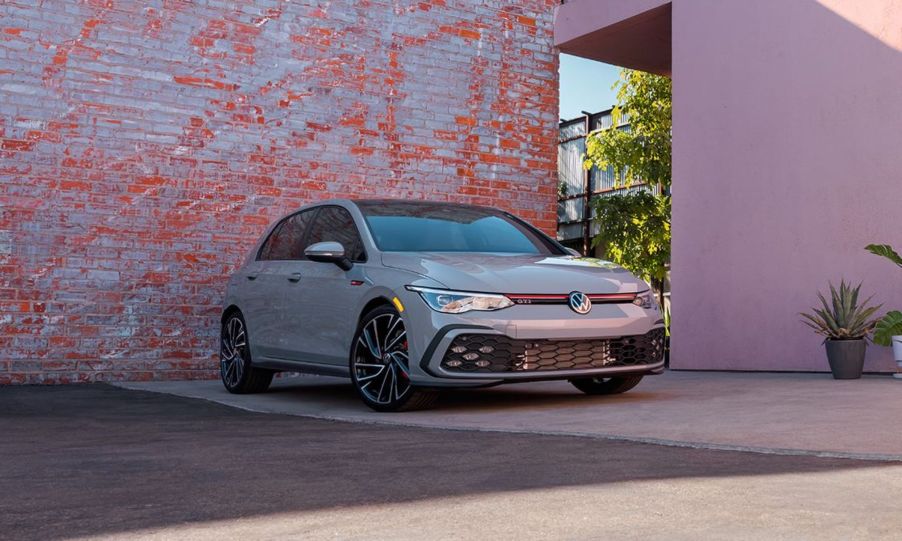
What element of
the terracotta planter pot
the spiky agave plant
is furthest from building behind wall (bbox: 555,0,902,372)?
the terracotta planter pot

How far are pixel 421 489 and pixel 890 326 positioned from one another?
628cm

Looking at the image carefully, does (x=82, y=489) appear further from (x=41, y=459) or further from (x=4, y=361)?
(x=4, y=361)

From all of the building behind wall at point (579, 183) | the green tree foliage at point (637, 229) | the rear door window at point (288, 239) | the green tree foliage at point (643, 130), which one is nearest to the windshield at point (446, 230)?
the rear door window at point (288, 239)

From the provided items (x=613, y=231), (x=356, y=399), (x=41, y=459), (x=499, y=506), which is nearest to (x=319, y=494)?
(x=499, y=506)

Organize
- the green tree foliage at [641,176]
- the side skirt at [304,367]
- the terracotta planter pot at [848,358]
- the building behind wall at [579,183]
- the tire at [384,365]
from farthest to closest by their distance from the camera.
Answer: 1. the building behind wall at [579,183]
2. the green tree foliage at [641,176]
3. the terracotta planter pot at [848,358]
4. the side skirt at [304,367]
5. the tire at [384,365]

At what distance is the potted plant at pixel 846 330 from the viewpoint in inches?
356

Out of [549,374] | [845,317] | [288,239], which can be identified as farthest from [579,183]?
[549,374]

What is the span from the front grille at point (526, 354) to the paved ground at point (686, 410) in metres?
0.26

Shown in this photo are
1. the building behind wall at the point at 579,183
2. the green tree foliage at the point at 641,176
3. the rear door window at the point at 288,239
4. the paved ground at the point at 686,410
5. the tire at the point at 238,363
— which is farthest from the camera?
the building behind wall at the point at 579,183

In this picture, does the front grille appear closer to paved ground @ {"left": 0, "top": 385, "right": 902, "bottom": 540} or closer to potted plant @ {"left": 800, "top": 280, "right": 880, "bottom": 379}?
paved ground @ {"left": 0, "top": 385, "right": 902, "bottom": 540}

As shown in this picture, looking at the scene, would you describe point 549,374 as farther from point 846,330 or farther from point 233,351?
point 846,330

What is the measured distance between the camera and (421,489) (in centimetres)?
381

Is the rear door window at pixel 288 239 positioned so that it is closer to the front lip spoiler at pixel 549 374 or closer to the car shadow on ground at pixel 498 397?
the car shadow on ground at pixel 498 397

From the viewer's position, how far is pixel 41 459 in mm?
4816
